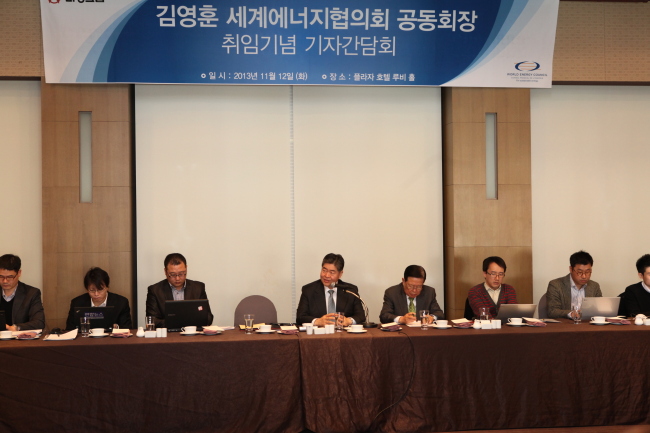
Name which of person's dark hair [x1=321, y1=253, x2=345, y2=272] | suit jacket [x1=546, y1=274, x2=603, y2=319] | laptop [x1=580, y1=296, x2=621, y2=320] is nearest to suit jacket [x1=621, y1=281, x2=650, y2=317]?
suit jacket [x1=546, y1=274, x2=603, y2=319]

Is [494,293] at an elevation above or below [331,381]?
above

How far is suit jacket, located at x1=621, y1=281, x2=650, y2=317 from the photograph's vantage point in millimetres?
5066

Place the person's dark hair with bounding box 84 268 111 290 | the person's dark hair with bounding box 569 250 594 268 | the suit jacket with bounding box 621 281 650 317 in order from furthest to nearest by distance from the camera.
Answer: the person's dark hair with bounding box 569 250 594 268
the suit jacket with bounding box 621 281 650 317
the person's dark hair with bounding box 84 268 111 290

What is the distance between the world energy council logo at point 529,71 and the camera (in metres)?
5.79

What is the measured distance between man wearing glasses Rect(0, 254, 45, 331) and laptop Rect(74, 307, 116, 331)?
66cm

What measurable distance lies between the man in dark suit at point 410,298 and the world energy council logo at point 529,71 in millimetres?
2011

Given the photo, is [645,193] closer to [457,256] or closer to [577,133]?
[577,133]

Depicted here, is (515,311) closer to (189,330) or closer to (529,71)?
(189,330)

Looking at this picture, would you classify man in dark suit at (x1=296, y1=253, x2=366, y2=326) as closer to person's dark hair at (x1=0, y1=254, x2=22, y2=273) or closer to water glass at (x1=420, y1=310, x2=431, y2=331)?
water glass at (x1=420, y1=310, x2=431, y2=331)

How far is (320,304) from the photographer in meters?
5.11

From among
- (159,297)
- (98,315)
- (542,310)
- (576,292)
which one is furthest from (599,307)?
(98,315)

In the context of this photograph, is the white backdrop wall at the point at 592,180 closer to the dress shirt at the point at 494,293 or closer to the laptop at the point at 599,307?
the dress shirt at the point at 494,293

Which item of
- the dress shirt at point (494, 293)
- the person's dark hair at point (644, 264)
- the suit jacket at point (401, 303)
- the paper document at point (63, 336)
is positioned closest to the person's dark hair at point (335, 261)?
the suit jacket at point (401, 303)

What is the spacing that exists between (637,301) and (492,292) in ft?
3.56
